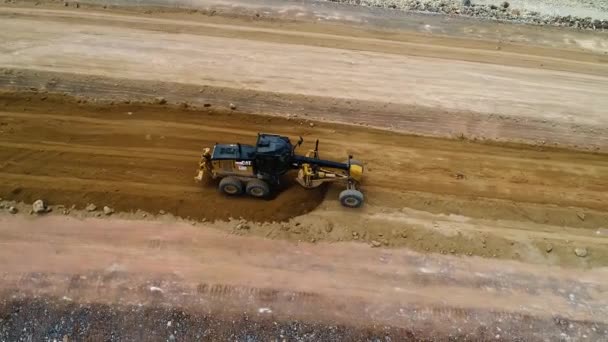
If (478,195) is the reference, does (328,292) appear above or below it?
below

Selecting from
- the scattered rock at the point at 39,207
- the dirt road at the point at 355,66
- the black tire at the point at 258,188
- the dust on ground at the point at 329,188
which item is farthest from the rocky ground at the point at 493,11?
the scattered rock at the point at 39,207

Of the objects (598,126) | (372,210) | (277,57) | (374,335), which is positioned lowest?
(374,335)

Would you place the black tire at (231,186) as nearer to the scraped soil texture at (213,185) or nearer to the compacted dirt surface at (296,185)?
the scraped soil texture at (213,185)

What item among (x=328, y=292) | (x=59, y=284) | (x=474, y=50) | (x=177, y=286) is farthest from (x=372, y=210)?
(x=474, y=50)

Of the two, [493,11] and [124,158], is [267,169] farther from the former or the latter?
[493,11]

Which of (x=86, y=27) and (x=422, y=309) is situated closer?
(x=422, y=309)

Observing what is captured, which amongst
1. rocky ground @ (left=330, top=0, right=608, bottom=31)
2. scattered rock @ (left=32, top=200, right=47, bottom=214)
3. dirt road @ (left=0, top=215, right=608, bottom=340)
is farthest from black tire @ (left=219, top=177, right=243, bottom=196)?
Answer: rocky ground @ (left=330, top=0, right=608, bottom=31)

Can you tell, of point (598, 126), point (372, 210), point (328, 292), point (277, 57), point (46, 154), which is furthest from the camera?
point (277, 57)

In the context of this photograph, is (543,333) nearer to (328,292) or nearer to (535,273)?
(535,273)
